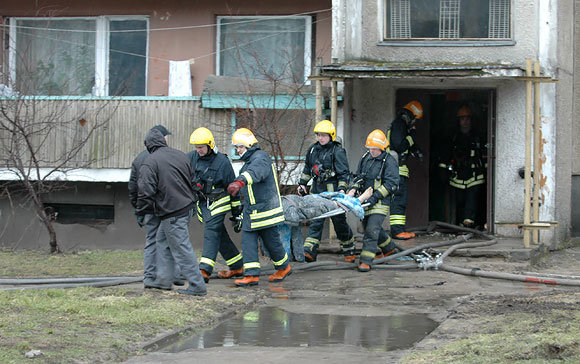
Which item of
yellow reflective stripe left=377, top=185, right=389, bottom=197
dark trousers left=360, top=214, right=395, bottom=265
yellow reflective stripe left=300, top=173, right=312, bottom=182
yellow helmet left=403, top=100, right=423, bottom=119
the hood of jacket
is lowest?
dark trousers left=360, top=214, right=395, bottom=265

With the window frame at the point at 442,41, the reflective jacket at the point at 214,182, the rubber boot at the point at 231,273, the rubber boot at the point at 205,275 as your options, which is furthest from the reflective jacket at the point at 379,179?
the window frame at the point at 442,41

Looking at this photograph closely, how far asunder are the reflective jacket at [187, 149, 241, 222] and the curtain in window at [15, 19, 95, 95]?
7313 millimetres

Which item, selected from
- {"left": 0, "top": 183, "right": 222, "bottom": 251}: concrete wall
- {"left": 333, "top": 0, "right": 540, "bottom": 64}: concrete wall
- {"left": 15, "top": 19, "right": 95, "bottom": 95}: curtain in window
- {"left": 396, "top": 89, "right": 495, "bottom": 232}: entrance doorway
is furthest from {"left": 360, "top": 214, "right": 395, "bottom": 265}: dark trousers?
{"left": 15, "top": 19, "right": 95, "bottom": 95}: curtain in window

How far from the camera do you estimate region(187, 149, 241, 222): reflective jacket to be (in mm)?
9891

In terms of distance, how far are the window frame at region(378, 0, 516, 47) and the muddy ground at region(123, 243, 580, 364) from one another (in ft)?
11.2

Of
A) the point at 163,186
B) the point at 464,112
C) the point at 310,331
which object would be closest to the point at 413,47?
the point at 464,112

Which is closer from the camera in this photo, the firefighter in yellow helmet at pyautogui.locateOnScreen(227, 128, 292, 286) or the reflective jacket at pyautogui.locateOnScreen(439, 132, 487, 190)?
the firefighter in yellow helmet at pyautogui.locateOnScreen(227, 128, 292, 286)

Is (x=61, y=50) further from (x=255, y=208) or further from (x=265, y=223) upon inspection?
(x=265, y=223)

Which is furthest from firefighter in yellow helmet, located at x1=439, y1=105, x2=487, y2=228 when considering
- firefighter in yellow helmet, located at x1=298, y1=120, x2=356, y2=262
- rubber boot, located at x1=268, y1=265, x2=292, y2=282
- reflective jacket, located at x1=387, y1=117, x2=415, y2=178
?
rubber boot, located at x1=268, y1=265, x2=292, y2=282

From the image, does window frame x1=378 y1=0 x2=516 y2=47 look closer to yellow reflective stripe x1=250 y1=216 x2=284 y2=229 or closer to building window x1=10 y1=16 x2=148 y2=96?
yellow reflective stripe x1=250 y1=216 x2=284 y2=229

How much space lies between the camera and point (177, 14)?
643 inches

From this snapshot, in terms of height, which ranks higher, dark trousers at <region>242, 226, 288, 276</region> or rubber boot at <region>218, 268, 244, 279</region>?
dark trousers at <region>242, 226, 288, 276</region>

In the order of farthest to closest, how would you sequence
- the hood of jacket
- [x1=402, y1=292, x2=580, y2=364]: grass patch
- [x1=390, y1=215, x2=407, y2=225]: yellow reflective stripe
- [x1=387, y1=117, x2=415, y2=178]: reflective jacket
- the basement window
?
the basement window < [x1=387, y1=117, x2=415, y2=178]: reflective jacket < [x1=390, y1=215, x2=407, y2=225]: yellow reflective stripe < the hood of jacket < [x1=402, y1=292, x2=580, y2=364]: grass patch

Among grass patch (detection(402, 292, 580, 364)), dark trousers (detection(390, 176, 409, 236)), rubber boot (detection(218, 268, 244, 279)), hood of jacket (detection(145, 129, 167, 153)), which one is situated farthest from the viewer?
dark trousers (detection(390, 176, 409, 236))
